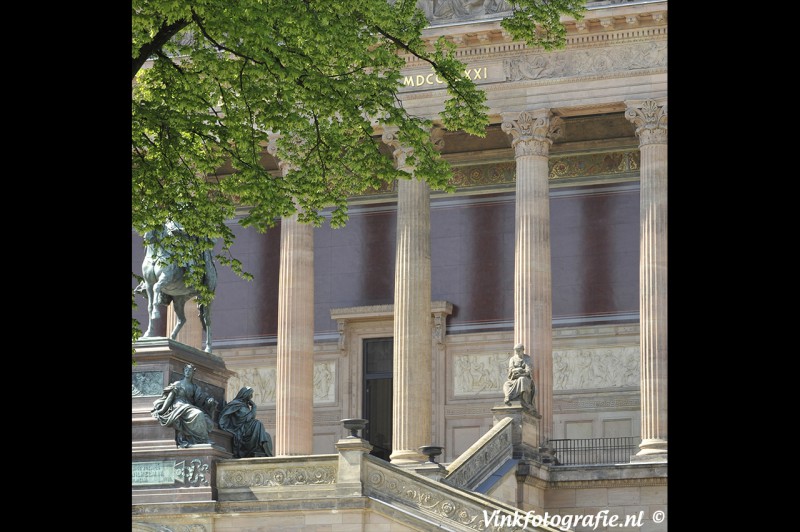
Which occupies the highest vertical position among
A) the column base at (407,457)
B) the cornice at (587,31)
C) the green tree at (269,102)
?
the cornice at (587,31)

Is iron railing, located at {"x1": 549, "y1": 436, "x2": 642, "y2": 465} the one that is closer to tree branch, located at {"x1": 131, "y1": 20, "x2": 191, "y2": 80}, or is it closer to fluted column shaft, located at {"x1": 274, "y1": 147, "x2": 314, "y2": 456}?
fluted column shaft, located at {"x1": 274, "y1": 147, "x2": 314, "y2": 456}

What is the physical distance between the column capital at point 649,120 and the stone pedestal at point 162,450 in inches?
644

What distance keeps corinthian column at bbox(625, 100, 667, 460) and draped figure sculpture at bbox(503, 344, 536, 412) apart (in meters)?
3.06

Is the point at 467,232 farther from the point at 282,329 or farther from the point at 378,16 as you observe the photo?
the point at 378,16

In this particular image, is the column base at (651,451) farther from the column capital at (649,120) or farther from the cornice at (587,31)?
the cornice at (587,31)

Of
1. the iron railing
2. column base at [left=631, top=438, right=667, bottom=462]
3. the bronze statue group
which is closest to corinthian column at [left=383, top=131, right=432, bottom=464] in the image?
the iron railing

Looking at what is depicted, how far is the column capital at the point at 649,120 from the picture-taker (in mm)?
35906

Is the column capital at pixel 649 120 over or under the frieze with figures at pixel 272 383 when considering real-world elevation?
over

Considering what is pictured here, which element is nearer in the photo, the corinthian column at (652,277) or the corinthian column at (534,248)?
the corinthian column at (652,277)

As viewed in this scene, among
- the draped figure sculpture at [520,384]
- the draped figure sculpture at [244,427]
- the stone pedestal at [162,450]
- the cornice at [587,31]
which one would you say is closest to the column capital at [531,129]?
A: the cornice at [587,31]

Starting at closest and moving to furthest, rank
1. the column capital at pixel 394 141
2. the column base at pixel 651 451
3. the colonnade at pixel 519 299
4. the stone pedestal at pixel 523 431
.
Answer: the stone pedestal at pixel 523 431
the column base at pixel 651 451
the colonnade at pixel 519 299
the column capital at pixel 394 141

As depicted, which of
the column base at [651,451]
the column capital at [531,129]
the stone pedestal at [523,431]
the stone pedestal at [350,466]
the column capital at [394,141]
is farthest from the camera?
the column capital at [394,141]
